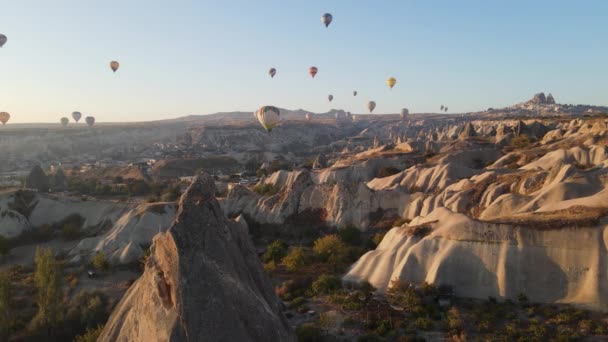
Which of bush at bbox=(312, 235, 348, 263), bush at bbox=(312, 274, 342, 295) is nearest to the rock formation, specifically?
bush at bbox=(312, 274, 342, 295)

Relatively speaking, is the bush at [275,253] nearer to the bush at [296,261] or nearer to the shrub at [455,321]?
the bush at [296,261]

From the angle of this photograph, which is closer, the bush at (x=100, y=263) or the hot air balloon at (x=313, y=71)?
the bush at (x=100, y=263)

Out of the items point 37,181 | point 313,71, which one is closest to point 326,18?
point 313,71

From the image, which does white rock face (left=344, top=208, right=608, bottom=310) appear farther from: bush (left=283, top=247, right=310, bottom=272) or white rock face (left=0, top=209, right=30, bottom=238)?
white rock face (left=0, top=209, right=30, bottom=238)

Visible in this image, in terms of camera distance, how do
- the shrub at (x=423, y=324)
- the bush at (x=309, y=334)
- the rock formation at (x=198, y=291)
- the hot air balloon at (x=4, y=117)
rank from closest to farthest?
the rock formation at (x=198, y=291) < the bush at (x=309, y=334) < the shrub at (x=423, y=324) < the hot air balloon at (x=4, y=117)

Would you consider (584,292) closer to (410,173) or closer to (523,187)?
(523,187)

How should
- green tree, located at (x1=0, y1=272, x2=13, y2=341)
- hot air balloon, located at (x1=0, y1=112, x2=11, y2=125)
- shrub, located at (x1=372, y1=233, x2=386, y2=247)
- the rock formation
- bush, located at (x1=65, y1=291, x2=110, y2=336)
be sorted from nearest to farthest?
the rock formation
green tree, located at (x1=0, y1=272, x2=13, y2=341)
bush, located at (x1=65, y1=291, x2=110, y2=336)
shrub, located at (x1=372, y1=233, x2=386, y2=247)
hot air balloon, located at (x1=0, y1=112, x2=11, y2=125)

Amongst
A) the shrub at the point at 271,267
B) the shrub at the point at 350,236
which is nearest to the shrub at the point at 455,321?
Result: the shrub at the point at 271,267
